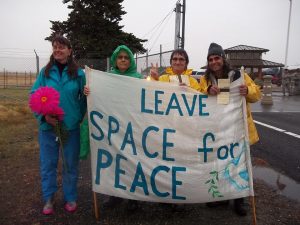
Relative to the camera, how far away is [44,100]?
11.0 ft

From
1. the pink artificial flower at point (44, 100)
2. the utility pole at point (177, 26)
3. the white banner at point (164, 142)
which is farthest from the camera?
the utility pole at point (177, 26)

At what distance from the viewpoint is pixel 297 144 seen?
7453mm

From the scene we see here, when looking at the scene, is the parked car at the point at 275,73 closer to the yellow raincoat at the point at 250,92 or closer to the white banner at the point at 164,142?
the yellow raincoat at the point at 250,92

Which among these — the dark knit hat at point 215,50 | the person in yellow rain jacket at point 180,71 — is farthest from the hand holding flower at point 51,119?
the dark knit hat at point 215,50

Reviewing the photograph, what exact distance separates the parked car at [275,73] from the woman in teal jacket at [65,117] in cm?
3631

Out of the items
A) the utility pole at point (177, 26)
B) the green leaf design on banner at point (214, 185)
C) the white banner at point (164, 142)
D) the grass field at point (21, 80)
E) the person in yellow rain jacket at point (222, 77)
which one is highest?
the utility pole at point (177, 26)

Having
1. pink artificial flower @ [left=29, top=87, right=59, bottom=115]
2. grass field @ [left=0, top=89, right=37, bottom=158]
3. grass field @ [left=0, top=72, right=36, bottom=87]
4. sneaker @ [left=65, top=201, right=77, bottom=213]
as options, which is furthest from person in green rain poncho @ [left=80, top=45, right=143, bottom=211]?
grass field @ [left=0, top=72, right=36, bottom=87]

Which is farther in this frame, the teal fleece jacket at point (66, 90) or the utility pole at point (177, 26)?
the utility pole at point (177, 26)

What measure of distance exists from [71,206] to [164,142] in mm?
1342

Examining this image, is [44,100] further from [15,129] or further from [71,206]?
[15,129]

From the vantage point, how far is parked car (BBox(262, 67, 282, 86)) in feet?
122

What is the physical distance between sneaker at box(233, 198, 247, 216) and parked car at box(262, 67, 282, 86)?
117ft

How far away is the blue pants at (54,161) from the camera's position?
3725 millimetres

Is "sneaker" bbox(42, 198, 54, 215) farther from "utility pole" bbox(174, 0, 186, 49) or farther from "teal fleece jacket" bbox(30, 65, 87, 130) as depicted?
"utility pole" bbox(174, 0, 186, 49)
